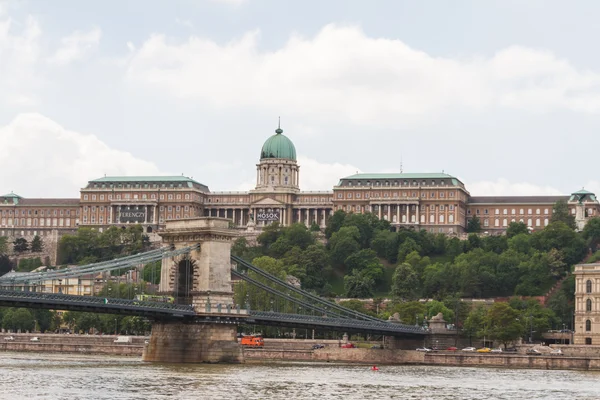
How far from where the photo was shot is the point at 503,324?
120938 millimetres

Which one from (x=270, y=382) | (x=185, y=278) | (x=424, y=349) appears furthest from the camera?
(x=424, y=349)

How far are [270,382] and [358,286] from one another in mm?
93294

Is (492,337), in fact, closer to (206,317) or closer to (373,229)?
(206,317)

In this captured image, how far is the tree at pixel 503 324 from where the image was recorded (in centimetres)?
11894

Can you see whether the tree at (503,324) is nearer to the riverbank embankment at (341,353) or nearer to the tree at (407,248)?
the riverbank embankment at (341,353)

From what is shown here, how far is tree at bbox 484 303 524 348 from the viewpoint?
11894 centimetres

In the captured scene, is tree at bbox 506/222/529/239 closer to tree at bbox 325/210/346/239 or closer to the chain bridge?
tree at bbox 325/210/346/239

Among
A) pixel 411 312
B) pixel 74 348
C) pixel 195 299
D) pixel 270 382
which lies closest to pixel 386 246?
pixel 411 312

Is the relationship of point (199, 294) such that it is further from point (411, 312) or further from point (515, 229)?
point (515, 229)

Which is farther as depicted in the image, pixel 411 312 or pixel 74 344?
pixel 411 312

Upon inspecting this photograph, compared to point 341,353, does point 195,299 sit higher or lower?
higher

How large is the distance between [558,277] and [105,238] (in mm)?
63161

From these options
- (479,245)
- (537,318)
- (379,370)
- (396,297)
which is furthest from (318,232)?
(379,370)

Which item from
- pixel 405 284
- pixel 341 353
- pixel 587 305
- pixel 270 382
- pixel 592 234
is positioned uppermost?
pixel 592 234
